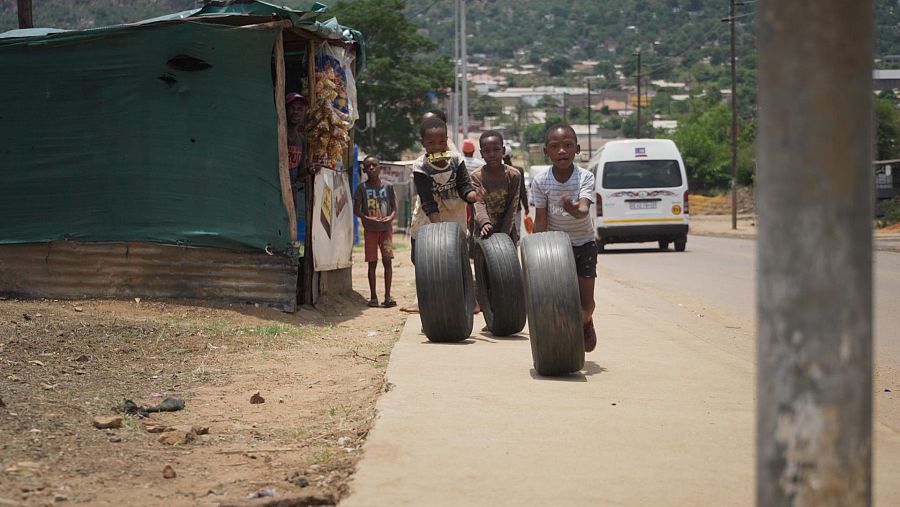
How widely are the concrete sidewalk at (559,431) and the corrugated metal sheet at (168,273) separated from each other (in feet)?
8.36

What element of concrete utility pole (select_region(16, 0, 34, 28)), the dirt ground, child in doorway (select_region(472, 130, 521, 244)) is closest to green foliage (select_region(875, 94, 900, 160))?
A: concrete utility pole (select_region(16, 0, 34, 28))

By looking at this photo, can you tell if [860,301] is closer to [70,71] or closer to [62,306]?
[62,306]

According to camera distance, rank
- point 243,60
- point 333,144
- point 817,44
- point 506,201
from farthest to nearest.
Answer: point 333,144
point 243,60
point 506,201
point 817,44

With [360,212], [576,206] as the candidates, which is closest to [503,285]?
[576,206]

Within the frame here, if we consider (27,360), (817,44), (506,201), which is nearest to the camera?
(817,44)

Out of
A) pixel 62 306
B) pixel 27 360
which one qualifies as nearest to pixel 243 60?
pixel 62 306

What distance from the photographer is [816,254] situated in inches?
88.9

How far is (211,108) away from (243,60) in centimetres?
52

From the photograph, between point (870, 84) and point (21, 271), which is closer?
point (870, 84)

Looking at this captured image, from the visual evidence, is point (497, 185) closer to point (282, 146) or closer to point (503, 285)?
point (503, 285)

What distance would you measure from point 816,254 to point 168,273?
8.18 metres

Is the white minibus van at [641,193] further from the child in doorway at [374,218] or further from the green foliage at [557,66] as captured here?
the green foliage at [557,66]

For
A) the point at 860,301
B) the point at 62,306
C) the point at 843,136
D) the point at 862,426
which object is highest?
the point at 843,136

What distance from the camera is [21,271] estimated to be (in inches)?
395
